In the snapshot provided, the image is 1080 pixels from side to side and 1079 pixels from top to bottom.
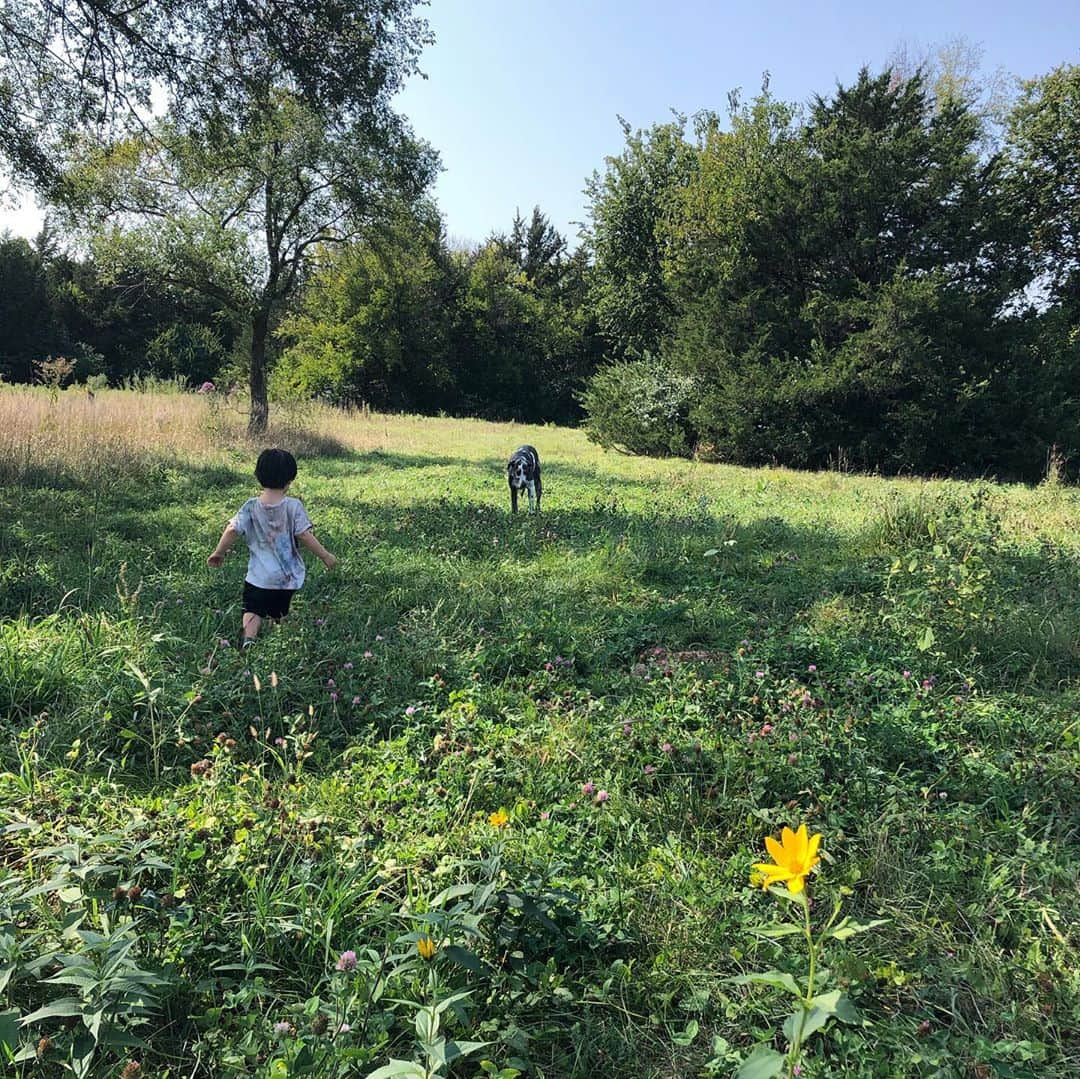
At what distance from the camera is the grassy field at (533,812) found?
165 centimetres

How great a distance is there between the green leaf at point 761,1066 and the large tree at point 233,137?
1078 cm

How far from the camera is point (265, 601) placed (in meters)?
4.20

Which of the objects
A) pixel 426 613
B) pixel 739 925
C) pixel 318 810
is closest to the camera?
pixel 739 925

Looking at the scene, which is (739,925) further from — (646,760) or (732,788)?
(646,760)

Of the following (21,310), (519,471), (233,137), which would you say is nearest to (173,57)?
(233,137)

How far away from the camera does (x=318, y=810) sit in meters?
2.43

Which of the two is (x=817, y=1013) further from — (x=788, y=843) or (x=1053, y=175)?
(x=1053, y=175)

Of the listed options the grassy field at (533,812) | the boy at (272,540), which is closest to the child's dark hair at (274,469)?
the boy at (272,540)

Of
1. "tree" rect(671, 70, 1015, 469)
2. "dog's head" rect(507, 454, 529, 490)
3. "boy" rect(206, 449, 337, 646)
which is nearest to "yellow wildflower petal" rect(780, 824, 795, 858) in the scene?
"boy" rect(206, 449, 337, 646)

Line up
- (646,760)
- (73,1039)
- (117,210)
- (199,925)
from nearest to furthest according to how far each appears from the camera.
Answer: (73,1039) → (199,925) → (646,760) → (117,210)

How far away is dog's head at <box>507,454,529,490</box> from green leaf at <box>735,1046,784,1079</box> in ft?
23.3

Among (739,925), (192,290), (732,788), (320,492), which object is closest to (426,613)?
(732,788)

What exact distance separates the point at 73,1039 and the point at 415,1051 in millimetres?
737

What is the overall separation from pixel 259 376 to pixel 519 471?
9.44 metres
